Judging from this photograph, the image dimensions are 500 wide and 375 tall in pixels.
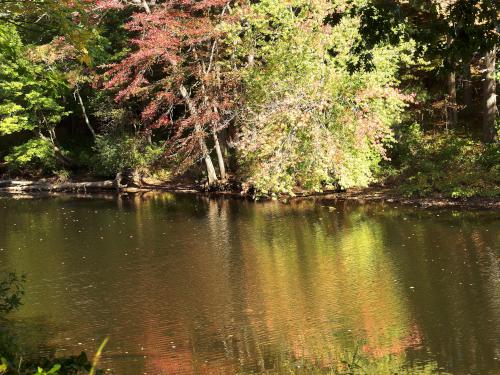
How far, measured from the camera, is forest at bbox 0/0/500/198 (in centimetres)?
1873

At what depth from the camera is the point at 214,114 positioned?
23.2m

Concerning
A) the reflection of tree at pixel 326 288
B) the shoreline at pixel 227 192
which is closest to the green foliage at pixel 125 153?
the shoreline at pixel 227 192

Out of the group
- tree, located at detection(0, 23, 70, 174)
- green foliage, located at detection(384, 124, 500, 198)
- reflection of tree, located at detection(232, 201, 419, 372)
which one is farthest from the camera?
tree, located at detection(0, 23, 70, 174)

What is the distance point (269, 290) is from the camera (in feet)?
39.3

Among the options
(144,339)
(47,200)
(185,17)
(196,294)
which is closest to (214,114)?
(185,17)

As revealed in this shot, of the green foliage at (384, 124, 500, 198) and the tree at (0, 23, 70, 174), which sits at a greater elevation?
the tree at (0, 23, 70, 174)

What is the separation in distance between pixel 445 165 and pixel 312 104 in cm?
543

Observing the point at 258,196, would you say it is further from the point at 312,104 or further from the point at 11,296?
the point at 11,296

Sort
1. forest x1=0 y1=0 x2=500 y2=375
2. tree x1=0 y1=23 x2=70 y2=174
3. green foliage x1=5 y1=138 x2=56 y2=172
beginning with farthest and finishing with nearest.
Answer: green foliage x1=5 y1=138 x2=56 y2=172 → tree x1=0 y1=23 x2=70 y2=174 → forest x1=0 y1=0 x2=500 y2=375

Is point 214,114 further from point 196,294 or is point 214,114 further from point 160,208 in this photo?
point 196,294

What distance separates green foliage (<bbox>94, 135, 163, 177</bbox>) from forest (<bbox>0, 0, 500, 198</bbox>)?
0.16 feet

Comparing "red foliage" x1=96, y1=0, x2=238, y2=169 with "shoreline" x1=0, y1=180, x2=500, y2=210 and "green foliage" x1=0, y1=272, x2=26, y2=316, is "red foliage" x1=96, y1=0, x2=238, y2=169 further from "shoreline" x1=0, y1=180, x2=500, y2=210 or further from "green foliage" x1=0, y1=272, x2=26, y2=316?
"green foliage" x1=0, y1=272, x2=26, y2=316

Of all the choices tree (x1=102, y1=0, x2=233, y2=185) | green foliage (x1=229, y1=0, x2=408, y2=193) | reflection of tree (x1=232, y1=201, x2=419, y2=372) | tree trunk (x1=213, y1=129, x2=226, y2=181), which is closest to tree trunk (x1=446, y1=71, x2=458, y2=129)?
green foliage (x1=229, y1=0, x2=408, y2=193)

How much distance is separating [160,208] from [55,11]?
14.7 m
